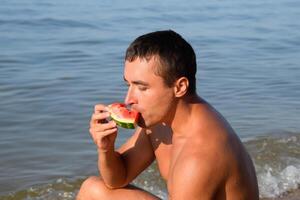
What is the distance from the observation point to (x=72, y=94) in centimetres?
905

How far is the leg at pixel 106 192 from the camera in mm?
4020

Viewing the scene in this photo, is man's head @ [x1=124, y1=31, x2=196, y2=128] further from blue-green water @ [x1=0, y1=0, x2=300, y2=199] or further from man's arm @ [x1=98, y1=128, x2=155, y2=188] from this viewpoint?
blue-green water @ [x1=0, y1=0, x2=300, y2=199]

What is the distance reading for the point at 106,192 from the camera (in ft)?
13.4

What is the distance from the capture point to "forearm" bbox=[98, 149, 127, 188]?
396cm

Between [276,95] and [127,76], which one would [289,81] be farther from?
[127,76]

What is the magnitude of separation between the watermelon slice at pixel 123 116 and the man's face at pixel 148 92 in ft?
0.12

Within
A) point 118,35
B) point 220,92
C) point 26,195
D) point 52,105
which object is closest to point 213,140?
point 26,195

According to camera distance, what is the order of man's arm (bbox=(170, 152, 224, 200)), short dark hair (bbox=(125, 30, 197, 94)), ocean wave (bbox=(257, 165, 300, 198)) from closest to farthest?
1. man's arm (bbox=(170, 152, 224, 200))
2. short dark hair (bbox=(125, 30, 197, 94))
3. ocean wave (bbox=(257, 165, 300, 198))

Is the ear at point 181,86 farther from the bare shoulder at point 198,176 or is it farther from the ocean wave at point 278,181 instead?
the ocean wave at point 278,181

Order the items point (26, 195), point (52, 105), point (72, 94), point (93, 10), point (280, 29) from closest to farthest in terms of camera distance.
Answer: point (26, 195) < point (52, 105) < point (72, 94) < point (280, 29) < point (93, 10)

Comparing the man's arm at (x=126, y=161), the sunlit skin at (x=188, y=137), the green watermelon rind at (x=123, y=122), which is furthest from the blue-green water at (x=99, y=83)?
the sunlit skin at (x=188, y=137)

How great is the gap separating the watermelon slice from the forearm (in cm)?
33

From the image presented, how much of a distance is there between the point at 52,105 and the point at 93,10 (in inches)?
463

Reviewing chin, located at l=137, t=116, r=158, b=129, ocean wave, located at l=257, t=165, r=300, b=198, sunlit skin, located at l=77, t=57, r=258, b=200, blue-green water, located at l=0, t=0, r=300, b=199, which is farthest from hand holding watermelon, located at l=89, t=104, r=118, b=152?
ocean wave, located at l=257, t=165, r=300, b=198
